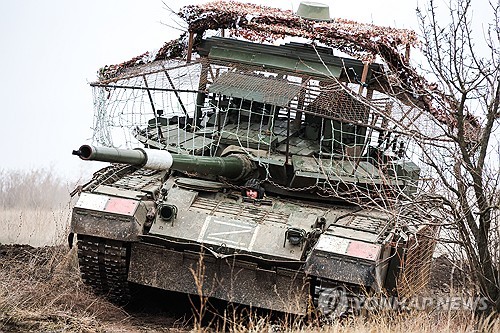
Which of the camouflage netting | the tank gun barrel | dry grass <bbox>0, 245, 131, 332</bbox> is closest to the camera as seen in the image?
the tank gun barrel

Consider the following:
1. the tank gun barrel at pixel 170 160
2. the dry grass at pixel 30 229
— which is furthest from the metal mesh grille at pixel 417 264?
the dry grass at pixel 30 229

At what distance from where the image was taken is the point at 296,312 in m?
10.6

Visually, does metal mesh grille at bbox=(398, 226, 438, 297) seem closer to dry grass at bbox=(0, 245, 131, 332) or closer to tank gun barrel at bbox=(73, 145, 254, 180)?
tank gun barrel at bbox=(73, 145, 254, 180)

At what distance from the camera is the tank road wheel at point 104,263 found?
438 inches

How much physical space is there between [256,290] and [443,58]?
3483 millimetres

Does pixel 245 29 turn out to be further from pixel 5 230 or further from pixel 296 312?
pixel 5 230

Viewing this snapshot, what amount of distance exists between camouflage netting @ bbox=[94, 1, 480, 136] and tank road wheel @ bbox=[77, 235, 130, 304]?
2.84 meters

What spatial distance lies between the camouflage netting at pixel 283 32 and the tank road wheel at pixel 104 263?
9.33 feet

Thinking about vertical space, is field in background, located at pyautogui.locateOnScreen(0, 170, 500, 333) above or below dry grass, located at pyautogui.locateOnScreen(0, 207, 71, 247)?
above

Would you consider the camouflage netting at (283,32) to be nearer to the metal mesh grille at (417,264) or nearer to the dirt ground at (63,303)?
the metal mesh grille at (417,264)

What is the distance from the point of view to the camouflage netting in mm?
12281

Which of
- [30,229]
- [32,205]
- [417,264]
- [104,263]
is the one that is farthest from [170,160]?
[32,205]

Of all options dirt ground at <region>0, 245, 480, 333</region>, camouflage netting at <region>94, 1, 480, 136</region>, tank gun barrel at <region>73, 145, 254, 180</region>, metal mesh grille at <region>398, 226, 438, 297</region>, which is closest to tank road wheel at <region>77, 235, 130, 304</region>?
dirt ground at <region>0, 245, 480, 333</region>

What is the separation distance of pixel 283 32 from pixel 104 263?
3931 millimetres
